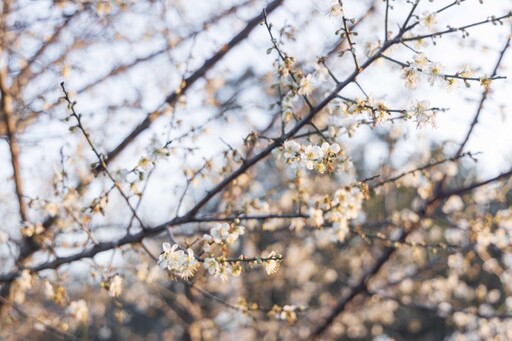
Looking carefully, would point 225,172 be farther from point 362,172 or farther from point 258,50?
point 362,172

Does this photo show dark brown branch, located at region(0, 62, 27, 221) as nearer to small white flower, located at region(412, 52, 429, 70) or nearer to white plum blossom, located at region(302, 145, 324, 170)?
white plum blossom, located at region(302, 145, 324, 170)

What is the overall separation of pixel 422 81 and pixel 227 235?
1.06m

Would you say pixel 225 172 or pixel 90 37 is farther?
pixel 90 37

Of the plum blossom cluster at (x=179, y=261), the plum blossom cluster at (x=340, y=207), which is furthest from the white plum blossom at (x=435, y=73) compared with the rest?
the plum blossom cluster at (x=179, y=261)

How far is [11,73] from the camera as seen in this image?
368 centimetres

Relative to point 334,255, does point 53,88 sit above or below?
below

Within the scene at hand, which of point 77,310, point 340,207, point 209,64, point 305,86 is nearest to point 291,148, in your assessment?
point 305,86

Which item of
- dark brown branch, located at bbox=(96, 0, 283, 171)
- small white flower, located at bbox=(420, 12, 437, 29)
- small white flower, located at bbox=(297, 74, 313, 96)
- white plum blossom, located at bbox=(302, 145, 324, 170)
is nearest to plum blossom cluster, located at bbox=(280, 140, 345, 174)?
white plum blossom, located at bbox=(302, 145, 324, 170)

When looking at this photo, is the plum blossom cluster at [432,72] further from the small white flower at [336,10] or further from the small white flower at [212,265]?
the small white flower at [212,265]

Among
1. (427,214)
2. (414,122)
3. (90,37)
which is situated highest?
Result: (90,37)

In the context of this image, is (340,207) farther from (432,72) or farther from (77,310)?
(77,310)

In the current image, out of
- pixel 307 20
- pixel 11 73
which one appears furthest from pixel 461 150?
pixel 11 73

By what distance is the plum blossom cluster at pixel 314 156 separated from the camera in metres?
2.23

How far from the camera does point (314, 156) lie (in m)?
2.24
